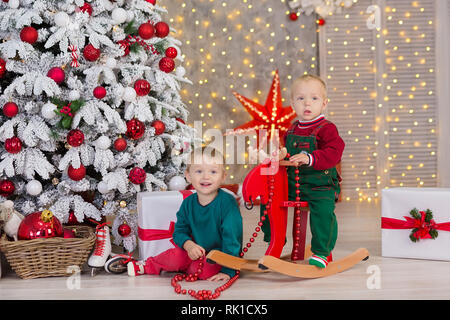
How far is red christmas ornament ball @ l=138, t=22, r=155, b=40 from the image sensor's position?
2.77m

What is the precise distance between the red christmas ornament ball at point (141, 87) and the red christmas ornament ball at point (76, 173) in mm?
503

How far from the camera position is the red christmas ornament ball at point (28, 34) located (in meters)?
2.56

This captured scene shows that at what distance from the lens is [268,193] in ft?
7.27

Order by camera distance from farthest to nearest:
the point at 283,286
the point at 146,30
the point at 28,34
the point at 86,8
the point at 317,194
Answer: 1. the point at 146,30
2. the point at 86,8
3. the point at 28,34
4. the point at 317,194
5. the point at 283,286

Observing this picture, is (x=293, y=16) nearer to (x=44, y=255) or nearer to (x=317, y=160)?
(x=317, y=160)

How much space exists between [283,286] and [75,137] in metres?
1.30

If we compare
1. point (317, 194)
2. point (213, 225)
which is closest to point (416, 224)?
point (317, 194)

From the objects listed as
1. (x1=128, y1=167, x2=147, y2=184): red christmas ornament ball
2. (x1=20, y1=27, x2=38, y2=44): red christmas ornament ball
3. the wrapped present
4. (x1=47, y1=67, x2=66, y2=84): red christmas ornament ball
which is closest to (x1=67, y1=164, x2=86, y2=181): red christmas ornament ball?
(x1=128, y1=167, x2=147, y2=184): red christmas ornament ball

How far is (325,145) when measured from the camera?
89.6 inches

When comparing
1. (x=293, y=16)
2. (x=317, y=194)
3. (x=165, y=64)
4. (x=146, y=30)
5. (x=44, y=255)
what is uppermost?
(x=293, y=16)

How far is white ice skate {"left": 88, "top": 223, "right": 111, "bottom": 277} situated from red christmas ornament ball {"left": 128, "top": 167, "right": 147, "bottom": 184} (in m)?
0.36
